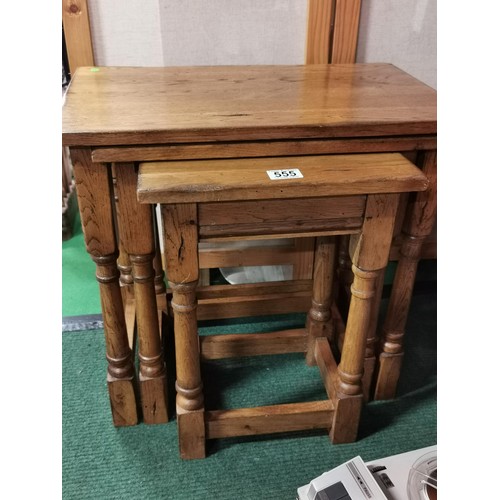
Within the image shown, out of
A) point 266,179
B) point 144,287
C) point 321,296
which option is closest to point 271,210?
point 266,179

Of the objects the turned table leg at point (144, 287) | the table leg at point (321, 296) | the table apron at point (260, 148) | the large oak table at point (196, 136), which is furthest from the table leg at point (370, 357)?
the turned table leg at point (144, 287)

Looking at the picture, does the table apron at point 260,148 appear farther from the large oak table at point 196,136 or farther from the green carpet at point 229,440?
the green carpet at point 229,440

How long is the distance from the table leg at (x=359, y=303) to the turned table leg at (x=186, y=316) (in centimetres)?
29

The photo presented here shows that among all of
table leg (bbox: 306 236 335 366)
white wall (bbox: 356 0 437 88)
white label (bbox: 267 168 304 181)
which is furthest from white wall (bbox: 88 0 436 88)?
white label (bbox: 267 168 304 181)

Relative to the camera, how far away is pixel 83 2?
127cm

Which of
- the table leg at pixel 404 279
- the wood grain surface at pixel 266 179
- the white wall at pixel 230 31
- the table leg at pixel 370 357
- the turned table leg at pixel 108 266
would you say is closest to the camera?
the wood grain surface at pixel 266 179

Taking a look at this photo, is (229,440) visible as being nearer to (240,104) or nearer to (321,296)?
(321,296)

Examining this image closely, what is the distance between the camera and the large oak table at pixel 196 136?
89 centimetres

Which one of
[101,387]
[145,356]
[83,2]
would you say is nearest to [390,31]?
[83,2]

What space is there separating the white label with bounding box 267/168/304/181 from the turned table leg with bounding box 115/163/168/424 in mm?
241

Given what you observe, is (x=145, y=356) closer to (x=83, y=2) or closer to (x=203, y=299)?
(x=203, y=299)

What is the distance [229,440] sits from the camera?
45.7 inches

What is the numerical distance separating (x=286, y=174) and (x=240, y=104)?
241 mm

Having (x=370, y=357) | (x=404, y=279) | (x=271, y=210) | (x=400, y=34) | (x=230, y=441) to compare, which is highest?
(x=400, y=34)
